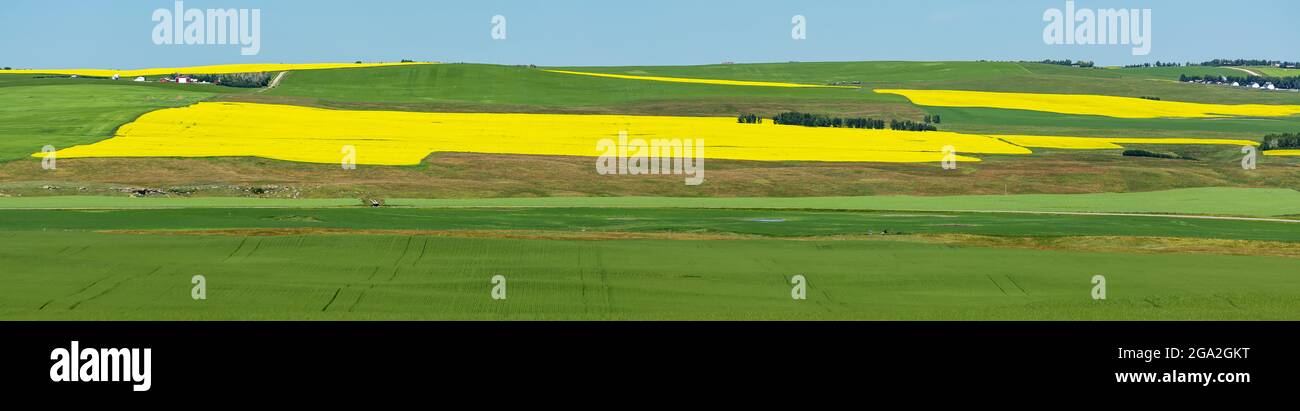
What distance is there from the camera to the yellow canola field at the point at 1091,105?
137625 mm

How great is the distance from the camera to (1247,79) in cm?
19188

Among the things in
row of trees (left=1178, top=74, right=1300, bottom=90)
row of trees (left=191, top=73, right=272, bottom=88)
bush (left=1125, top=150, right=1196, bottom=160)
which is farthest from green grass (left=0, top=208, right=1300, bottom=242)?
row of trees (left=1178, top=74, right=1300, bottom=90)

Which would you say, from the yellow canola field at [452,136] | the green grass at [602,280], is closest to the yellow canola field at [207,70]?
the yellow canola field at [452,136]

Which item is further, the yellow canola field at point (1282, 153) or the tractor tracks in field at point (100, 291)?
the yellow canola field at point (1282, 153)

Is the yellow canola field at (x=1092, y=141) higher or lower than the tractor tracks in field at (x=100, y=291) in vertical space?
higher

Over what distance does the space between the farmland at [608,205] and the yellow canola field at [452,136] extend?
0.52m

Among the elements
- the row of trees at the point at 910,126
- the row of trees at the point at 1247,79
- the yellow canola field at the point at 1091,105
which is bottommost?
the row of trees at the point at 910,126

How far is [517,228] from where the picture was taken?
54.4 meters

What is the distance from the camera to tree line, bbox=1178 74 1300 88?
613ft

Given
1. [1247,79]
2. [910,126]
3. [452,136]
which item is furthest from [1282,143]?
[1247,79]
